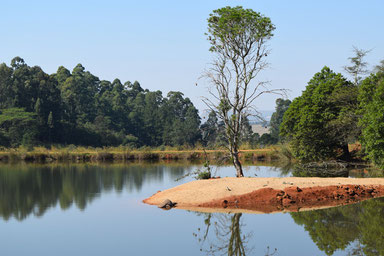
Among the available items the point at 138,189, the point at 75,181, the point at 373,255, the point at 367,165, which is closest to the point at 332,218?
the point at 373,255

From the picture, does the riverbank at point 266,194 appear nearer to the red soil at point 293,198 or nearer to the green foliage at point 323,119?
the red soil at point 293,198

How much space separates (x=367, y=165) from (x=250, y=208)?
20.2 m

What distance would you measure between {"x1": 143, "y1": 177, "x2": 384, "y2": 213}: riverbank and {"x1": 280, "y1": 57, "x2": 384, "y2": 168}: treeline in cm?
1189

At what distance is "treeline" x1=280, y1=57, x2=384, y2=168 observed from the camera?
107 ft

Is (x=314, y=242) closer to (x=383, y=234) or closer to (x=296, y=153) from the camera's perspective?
(x=383, y=234)

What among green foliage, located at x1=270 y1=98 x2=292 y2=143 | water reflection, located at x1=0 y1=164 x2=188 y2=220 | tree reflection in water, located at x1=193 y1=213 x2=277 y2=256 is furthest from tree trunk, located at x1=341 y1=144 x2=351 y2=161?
green foliage, located at x1=270 y1=98 x2=292 y2=143

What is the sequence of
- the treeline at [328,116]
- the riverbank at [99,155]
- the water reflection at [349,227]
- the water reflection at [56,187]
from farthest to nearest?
the riverbank at [99,155]
the treeline at [328,116]
the water reflection at [56,187]
the water reflection at [349,227]

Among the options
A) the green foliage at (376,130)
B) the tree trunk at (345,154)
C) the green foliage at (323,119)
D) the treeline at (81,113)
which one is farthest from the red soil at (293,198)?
the treeline at (81,113)

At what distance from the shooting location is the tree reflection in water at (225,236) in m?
12.0

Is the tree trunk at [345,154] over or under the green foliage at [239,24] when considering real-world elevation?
under

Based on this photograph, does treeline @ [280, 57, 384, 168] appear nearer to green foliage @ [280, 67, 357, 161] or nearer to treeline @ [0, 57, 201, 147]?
green foliage @ [280, 67, 357, 161]

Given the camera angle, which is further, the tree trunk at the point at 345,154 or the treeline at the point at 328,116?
the tree trunk at the point at 345,154

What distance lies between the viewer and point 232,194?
18062mm

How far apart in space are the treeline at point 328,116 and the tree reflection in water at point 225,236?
17460 mm
